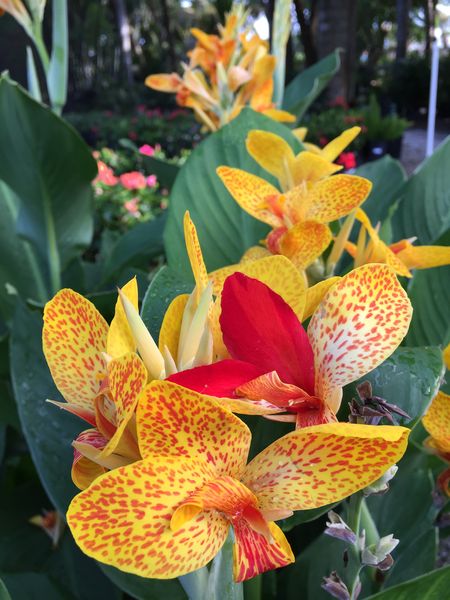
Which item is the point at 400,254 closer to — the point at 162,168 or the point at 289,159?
the point at 289,159

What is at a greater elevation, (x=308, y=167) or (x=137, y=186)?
(x=308, y=167)

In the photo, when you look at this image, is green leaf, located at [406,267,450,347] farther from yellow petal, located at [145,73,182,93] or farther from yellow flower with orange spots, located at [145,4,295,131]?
yellow petal, located at [145,73,182,93]

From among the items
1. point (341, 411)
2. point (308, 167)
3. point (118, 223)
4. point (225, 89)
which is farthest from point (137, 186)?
point (341, 411)

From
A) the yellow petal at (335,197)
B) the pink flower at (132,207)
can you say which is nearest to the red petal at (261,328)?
the yellow petal at (335,197)

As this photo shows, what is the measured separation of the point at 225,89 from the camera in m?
1.10

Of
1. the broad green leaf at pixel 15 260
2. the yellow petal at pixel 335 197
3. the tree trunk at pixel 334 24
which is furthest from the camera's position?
the tree trunk at pixel 334 24

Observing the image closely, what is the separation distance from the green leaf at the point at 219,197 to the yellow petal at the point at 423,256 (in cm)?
33

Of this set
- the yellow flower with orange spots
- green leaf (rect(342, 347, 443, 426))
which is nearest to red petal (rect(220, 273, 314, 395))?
green leaf (rect(342, 347, 443, 426))

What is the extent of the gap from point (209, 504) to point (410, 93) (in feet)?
35.4

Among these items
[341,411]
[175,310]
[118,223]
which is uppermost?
[175,310]

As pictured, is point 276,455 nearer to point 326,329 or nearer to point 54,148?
point 326,329

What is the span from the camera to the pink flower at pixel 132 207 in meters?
2.66

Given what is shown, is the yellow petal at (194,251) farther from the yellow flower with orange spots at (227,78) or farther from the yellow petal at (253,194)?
the yellow flower with orange spots at (227,78)

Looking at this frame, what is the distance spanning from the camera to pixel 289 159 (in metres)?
0.60
